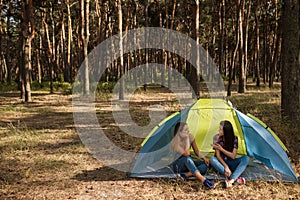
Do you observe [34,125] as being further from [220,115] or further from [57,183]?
[220,115]

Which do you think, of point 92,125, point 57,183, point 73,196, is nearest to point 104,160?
point 57,183

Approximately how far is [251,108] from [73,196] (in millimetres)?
8715

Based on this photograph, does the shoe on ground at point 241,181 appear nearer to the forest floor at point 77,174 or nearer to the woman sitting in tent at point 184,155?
the forest floor at point 77,174

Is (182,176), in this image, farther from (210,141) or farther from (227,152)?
(210,141)

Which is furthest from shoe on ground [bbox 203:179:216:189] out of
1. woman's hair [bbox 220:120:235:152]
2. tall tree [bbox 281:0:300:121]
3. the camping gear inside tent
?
tall tree [bbox 281:0:300:121]

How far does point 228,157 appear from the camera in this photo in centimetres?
592

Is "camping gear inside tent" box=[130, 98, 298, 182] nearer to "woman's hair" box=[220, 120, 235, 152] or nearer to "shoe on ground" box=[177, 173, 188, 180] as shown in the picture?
"shoe on ground" box=[177, 173, 188, 180]

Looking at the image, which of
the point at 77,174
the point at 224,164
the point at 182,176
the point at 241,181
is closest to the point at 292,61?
the point at 224,164

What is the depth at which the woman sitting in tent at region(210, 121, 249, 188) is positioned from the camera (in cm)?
569

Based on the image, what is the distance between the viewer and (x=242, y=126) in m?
6.50

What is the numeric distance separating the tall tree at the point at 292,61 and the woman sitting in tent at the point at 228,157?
158 inches

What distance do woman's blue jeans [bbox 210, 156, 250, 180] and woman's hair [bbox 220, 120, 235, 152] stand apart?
9.3 inches

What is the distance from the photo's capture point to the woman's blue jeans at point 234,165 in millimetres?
5648

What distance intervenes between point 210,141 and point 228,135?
1.55 meters
